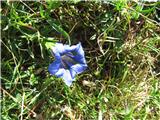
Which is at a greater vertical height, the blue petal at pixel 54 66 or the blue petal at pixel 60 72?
the blue petal at pixel 54 66

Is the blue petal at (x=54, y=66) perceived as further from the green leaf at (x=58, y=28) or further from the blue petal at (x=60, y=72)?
the green leaf at (x=58, y=28)

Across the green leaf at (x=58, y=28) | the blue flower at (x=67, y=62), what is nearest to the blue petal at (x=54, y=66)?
the blue flower at (x=67, y=62)

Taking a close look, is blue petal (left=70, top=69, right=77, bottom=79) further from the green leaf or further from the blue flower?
the green leaf

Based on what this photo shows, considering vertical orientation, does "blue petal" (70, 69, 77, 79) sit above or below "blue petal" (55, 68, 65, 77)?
below

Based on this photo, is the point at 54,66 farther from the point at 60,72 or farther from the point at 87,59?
the point at 87,59

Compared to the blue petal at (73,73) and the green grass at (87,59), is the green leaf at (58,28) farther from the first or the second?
the blue petal at (73,73)

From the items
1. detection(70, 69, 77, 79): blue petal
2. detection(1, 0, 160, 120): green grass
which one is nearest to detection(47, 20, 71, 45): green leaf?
detection(1, 0, 160, 120): green grass

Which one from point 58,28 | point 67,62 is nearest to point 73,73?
point 67,62

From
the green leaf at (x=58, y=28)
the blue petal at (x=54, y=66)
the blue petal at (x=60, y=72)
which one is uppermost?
the green leaf at (x=58, y=28)
